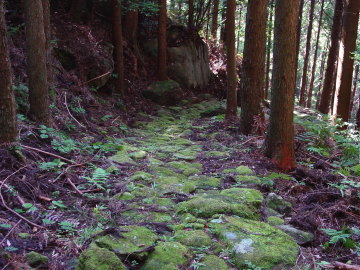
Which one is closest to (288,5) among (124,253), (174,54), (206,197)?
(206,197)

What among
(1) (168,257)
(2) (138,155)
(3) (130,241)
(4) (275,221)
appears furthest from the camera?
(2) (138,155)

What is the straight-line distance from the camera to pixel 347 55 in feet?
30.6

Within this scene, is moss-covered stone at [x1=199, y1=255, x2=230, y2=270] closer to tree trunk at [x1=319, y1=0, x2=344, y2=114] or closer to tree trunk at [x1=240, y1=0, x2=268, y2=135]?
tree trunk at [x1=240, y1=0, x2=268, y2=135]

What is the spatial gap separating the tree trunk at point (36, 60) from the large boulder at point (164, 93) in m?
7.75

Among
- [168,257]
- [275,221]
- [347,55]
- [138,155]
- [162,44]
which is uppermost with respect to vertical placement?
[162,44]

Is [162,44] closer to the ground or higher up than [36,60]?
higher up

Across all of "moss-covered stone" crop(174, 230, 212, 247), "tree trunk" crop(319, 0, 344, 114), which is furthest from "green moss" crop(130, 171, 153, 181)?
"tree trunk" crop(319, 0, 344, 114)

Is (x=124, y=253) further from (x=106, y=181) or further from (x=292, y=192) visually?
(x=292, y=192)

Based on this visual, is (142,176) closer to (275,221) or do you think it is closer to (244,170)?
(244,170)

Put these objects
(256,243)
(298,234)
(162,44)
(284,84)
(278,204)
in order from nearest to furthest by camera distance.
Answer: (256,243) < (298,234) < (278,204) < (284,84) < (162,44)

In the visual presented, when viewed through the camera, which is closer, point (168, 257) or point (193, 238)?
point (168, 257)

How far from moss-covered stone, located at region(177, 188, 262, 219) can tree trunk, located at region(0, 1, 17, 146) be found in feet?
7.43

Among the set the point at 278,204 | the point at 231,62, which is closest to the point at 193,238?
the point at 278,204

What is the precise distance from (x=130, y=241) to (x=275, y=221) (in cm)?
180
